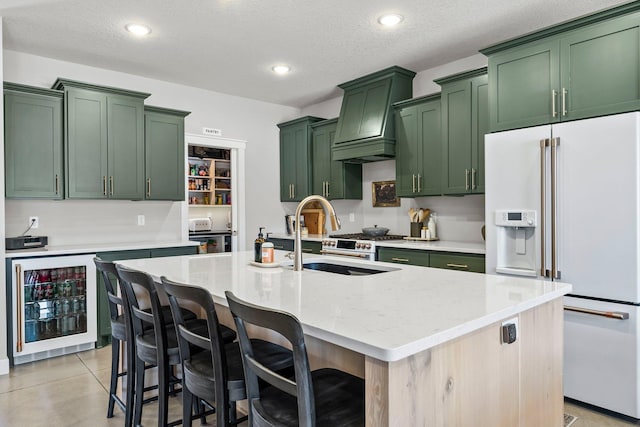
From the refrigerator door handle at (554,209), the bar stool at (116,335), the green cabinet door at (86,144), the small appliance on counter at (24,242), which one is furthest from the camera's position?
the green cabinet door at (86,144)

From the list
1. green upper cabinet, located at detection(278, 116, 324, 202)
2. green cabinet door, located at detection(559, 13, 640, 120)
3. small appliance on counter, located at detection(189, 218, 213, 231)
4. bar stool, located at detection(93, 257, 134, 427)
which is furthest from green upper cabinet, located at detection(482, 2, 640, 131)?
small appliance on counter, located at detection(189, 218, 213, 231)

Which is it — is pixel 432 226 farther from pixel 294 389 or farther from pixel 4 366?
pixel 4 366

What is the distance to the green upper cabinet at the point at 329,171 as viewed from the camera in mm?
5234

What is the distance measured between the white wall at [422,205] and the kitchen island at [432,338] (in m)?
2.19

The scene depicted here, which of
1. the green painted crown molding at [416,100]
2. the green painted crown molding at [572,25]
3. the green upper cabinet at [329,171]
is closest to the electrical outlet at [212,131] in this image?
the green upper cabinet at [329,171]

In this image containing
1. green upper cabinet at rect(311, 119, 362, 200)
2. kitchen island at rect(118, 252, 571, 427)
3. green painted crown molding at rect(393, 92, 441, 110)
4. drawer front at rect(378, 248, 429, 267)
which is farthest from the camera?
green upper cabinet at rect(311, 119, 362, 200)

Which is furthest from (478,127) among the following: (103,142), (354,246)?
(103,142)

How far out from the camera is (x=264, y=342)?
185cm

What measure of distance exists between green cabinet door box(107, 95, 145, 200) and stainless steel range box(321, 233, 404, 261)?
6.73 ft

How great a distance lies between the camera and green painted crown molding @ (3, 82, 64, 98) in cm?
366

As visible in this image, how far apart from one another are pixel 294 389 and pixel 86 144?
12.4 ft

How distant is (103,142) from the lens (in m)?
4.16

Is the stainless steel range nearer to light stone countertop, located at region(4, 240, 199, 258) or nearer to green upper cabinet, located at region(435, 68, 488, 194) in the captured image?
green upper cabinet, located at region(435, 68, 488, 194)

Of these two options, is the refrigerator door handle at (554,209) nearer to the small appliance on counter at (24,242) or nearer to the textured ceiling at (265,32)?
the textured ceiling at (265,32)
